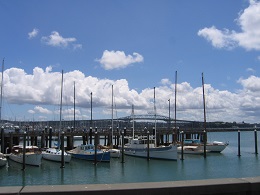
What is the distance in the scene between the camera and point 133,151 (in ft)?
207

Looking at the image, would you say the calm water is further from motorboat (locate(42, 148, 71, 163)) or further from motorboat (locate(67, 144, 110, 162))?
motorboat (locate(67, 144, 110, 162))

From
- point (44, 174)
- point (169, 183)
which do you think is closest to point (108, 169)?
point (44, 174)

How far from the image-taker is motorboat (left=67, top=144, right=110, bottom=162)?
5284cm

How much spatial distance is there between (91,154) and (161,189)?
1965 inches

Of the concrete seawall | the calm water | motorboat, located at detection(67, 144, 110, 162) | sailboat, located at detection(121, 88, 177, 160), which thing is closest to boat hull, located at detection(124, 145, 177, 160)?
sailboat, located at detection(121, 88, 177, 160)

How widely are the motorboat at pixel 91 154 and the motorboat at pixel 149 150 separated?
25.6 ft

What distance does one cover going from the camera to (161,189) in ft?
21.5

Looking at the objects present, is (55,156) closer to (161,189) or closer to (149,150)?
(149,150)

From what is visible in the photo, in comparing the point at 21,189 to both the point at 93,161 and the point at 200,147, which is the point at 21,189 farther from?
the point at 200,147

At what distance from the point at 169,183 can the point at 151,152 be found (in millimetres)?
53027

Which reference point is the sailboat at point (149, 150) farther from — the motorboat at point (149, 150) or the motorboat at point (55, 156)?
the motorboat at point (55, 156)

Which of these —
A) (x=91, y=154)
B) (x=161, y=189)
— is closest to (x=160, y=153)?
(x=91, y=154)

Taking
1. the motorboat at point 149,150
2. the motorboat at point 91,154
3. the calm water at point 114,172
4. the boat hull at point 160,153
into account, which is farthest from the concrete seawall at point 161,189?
the boat hull at point 160,153

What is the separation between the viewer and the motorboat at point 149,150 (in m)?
57.2
